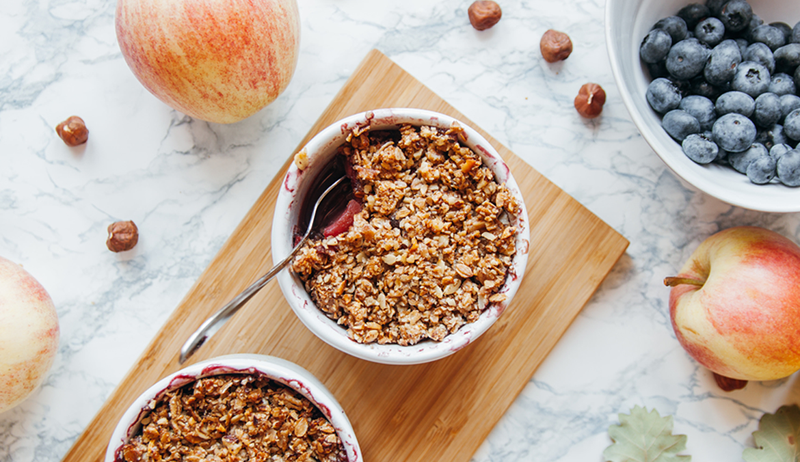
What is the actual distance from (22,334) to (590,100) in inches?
57.3

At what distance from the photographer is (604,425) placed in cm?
141

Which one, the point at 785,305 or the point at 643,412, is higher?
the point at 785,305

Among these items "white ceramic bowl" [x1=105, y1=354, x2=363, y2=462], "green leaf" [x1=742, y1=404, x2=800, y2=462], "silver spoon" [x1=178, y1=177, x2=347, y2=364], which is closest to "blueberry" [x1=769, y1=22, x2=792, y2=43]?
"green leaf" [x1=742, y1=404, x2=800, y2=462]

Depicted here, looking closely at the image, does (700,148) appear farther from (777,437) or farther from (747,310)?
(777,437)

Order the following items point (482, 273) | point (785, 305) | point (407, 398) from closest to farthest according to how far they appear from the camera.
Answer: point (482, 273) < point (785, 305) < point (407, 398)

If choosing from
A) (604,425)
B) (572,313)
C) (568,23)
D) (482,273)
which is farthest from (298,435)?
(568,23)

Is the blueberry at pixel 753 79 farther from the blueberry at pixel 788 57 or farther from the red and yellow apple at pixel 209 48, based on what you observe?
the red and yellow apple at pixel 209 48

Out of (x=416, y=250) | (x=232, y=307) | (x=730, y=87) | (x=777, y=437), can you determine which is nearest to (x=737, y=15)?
(x=730, y=87)

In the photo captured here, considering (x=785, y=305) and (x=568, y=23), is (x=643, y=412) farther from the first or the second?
(x=568, y=23)

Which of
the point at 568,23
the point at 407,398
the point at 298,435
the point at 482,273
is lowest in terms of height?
the point at 407,398

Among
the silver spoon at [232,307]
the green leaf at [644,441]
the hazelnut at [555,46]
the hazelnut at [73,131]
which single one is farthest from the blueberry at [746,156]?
the hazelnut at [73,131]

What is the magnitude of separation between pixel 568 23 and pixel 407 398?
3.48 feet

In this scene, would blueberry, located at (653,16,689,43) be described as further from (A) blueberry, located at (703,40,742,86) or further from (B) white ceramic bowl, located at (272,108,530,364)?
(B) white ceramic bowl, located at (272,108,530,364)

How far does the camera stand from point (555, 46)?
137 centimetres
